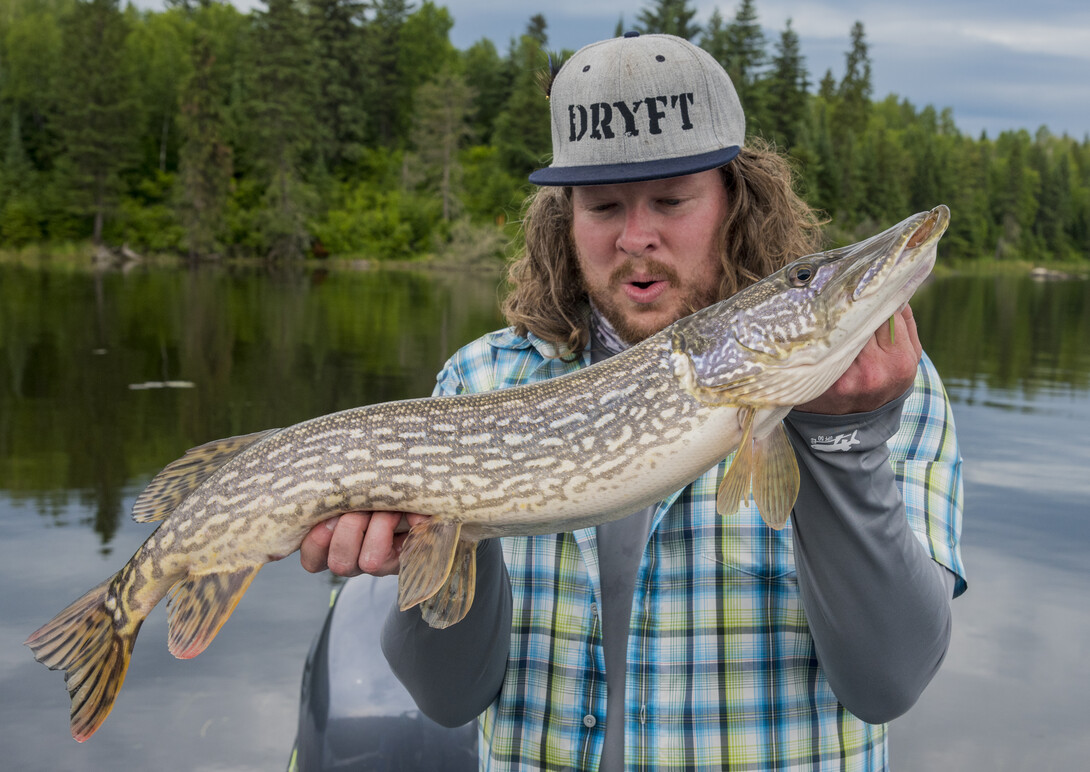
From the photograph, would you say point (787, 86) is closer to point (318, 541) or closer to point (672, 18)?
point (672, 18)

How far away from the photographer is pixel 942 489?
247 cm

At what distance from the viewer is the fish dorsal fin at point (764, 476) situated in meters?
2.03

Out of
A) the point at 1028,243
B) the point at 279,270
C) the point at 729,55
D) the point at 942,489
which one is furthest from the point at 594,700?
the point at 1028,243

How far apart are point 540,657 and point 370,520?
23.1 inches

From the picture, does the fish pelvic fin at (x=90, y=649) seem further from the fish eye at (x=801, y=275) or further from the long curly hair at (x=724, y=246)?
the fish eye at (x=801, y=275)

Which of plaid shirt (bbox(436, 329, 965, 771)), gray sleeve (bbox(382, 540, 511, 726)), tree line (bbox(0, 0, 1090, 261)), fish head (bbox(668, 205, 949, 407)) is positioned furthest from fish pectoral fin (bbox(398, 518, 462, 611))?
tree line (bbox(0, 0, 1090, 261))

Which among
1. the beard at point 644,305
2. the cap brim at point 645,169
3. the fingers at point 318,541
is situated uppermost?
the cap brim at point 645,169

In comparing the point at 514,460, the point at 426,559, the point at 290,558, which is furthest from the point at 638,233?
the point at 290,558

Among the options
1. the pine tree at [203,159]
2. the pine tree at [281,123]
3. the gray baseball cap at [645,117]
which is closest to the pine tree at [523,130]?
the pine tree at [281,123]

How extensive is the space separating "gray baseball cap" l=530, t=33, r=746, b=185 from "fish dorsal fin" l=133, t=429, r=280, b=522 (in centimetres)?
116

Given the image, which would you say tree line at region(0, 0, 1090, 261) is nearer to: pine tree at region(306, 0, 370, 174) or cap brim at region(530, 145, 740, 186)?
pine tree at region(306, 0, 370, 174)

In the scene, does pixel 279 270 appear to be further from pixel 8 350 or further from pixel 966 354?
pixel 966 354

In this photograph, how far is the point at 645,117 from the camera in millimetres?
2588

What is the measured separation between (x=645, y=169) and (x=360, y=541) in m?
1.24
